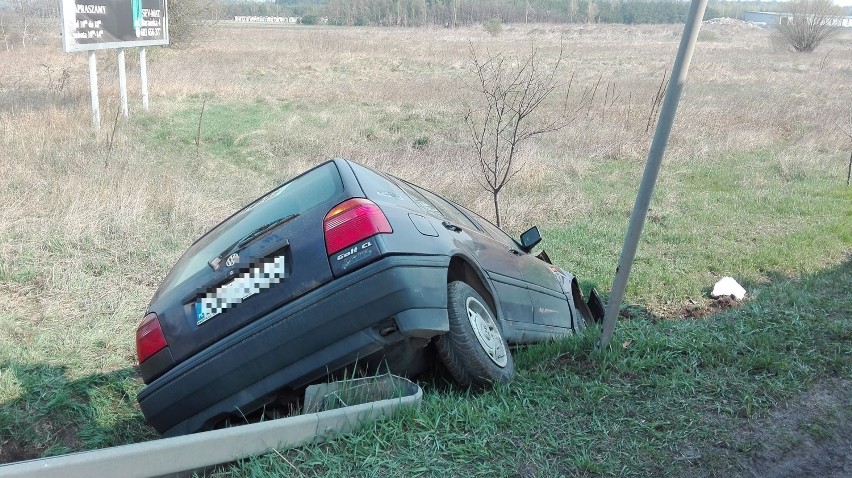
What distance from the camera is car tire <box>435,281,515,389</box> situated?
11.7 feet

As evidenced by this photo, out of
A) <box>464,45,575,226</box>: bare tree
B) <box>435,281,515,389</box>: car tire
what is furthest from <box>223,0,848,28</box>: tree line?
<box>435,281,515,389</box>: car tire

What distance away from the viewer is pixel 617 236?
Result: 9.64 metres

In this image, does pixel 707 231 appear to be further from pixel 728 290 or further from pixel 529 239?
pixel 529 239

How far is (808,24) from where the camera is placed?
49375 mm

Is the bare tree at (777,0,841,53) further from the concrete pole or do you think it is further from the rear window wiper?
the rear window wiper

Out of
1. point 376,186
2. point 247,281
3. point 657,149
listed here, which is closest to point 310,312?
point 247,281

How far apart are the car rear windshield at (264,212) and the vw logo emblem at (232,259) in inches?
8.5

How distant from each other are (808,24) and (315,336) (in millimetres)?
54787

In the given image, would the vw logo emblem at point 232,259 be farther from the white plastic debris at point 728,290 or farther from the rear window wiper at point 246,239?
the white plastic debris at point 728,290

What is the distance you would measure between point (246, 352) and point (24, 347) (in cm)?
259

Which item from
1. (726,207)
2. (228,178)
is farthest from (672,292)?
(228,178)

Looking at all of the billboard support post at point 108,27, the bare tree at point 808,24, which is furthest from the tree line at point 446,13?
the billboard support post at point 108,27

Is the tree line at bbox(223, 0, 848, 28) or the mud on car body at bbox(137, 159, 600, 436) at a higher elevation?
the tree line at bbox(223, 0, 848, 28)

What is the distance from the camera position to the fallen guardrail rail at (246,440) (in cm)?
242
